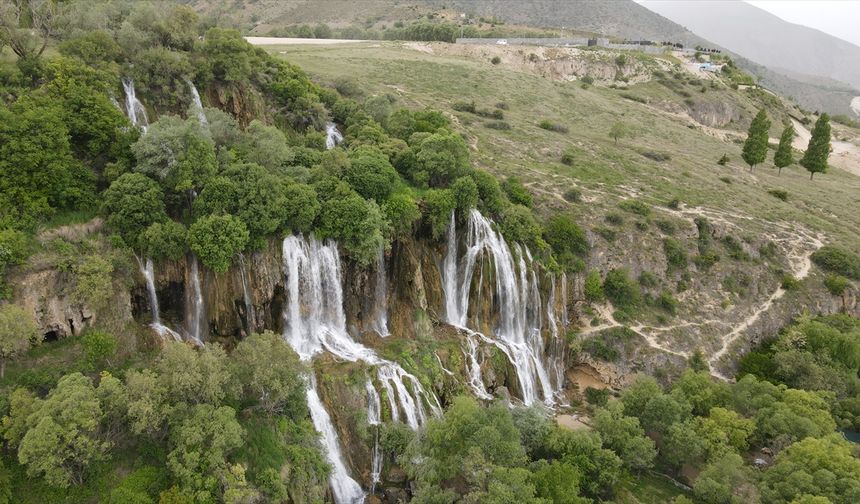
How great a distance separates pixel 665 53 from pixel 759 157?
71308 mm

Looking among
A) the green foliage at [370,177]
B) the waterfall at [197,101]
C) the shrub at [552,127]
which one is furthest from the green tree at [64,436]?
the shrub at [552,127]

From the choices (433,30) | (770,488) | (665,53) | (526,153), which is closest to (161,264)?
(770,488)

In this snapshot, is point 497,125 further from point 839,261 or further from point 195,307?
point 195,307

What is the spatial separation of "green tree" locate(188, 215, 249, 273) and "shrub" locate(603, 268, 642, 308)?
33.6m

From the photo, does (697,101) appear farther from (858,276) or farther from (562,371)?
(562,371)

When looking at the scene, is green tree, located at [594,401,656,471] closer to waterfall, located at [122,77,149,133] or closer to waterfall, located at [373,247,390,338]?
waterfall, located at [373,247,390,338]

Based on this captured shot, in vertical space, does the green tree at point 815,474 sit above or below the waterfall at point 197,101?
below

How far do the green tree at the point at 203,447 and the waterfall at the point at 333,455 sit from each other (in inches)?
212

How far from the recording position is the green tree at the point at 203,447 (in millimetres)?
19469

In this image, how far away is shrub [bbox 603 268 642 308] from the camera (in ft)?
152

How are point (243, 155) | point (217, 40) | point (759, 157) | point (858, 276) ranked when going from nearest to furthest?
point (243, 155), point (217, 40), point (858, 276), point (759, 157)

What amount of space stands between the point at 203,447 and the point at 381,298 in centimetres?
1581

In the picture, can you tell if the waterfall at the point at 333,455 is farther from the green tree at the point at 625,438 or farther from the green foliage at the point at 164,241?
the green tree at the point at 625,438

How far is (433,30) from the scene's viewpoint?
116312mm
